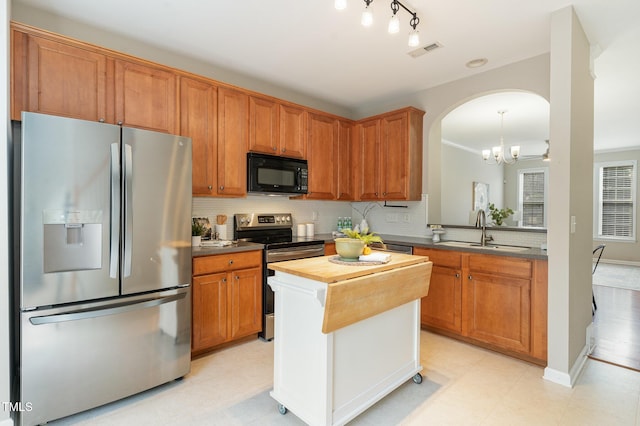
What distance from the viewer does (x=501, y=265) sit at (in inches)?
114

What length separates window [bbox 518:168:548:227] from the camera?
28.3ft

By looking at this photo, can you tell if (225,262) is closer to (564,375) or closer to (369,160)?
(369,160)

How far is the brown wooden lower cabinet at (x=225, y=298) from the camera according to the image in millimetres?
2773

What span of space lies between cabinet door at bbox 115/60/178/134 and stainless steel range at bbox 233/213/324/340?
1260mm

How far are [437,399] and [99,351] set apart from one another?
2.22m

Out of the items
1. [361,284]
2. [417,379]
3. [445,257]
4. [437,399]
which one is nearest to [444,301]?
[445,257]

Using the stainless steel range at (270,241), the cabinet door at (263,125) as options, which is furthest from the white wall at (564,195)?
the cabinet door at (263,125)

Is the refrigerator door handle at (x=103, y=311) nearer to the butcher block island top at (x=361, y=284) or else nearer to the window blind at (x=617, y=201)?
the butcher block island top at (x=361, y=284)

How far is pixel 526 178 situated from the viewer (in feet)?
29.5

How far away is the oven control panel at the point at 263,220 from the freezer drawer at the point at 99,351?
129 centimetres

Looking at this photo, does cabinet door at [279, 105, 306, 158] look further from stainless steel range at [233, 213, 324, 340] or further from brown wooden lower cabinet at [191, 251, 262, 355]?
brown wooden lower cabinet at [191, 251, 262, 355]

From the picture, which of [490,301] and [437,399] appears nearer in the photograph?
[437,399]
